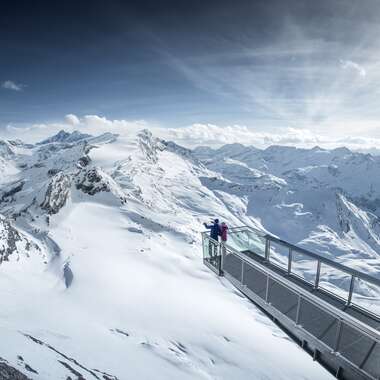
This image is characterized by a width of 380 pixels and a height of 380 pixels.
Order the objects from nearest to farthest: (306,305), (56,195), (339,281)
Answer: (306,305) < (339,281) < (56,195)

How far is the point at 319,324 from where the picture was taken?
876 cm

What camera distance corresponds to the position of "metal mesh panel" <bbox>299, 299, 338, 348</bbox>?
8342 millimetres

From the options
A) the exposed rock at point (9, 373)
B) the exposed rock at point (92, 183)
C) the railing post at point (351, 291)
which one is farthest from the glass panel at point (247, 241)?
the exposed rock at point (92, 183)

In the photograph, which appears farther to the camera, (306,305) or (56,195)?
(56,195)

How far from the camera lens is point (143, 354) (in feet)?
61.7

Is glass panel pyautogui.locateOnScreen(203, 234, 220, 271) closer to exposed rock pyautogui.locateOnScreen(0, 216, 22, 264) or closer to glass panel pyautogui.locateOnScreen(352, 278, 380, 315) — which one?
glass panel pyautogui.locateOnScreen(352, 278, 380, 315)

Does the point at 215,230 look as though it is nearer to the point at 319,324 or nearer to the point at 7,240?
the point at 319,324

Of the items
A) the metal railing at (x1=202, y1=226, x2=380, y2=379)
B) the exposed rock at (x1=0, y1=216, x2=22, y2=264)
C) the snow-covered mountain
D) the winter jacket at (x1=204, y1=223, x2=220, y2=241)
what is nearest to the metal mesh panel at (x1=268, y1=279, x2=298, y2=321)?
the metal railing at (x1=202, y1=226, x2=380, y2=379)

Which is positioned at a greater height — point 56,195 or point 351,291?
point 351,291

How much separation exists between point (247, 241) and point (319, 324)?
6.52 m

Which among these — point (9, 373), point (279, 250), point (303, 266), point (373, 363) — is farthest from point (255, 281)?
point (279, 250)

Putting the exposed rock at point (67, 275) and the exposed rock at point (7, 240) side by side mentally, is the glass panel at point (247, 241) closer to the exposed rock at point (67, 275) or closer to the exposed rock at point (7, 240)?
the exposed rock at point (67, 275)

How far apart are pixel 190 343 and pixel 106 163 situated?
418 feet

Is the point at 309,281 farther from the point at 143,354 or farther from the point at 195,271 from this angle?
the point at 195,271
